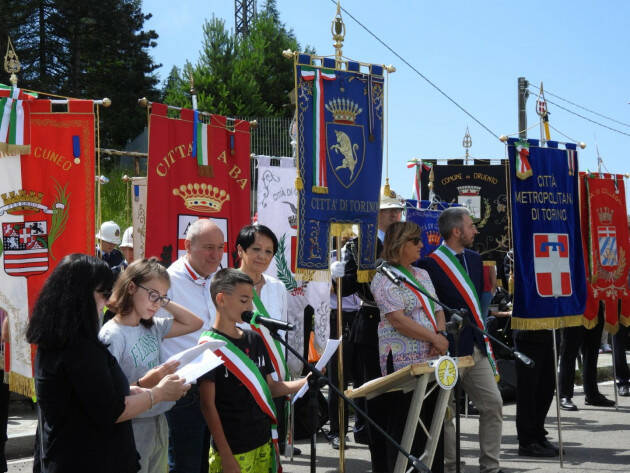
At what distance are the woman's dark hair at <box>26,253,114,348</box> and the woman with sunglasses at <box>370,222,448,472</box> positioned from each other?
268 centimetres

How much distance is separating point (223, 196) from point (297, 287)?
140cm

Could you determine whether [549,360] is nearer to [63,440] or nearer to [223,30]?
[63,440]

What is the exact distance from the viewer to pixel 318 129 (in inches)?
268

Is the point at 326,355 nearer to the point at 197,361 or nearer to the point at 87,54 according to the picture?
the point at 197,361

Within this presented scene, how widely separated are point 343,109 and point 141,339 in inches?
130

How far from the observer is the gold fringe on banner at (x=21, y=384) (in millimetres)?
5949

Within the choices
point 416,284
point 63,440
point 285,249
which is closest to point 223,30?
point 285,249

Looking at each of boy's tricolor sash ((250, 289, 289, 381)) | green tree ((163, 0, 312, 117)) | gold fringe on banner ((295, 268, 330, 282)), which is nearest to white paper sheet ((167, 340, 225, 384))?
boy's tricolor sash ((250, 289, 289, 381))

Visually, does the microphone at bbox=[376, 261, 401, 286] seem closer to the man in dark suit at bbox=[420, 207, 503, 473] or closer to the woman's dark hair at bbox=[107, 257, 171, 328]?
the man in dark suit at bbox=[420, 207, 503, 473]

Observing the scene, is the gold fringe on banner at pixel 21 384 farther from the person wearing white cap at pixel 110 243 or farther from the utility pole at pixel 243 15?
the utility pole at pixel 243 15

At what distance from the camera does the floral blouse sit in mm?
5859

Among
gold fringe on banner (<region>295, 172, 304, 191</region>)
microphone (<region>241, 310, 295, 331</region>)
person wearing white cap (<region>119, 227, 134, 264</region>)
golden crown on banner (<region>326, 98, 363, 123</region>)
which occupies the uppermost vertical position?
golden crown on banner (<region>326, 98, 363, 123</region>)

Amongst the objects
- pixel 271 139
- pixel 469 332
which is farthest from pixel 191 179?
pixel 271 139

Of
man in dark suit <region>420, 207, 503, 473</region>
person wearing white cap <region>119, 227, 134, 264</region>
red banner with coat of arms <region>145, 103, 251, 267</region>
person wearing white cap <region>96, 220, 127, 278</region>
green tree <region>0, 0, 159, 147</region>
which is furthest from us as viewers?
green tree <region>0, 0, 159, 147</region>
